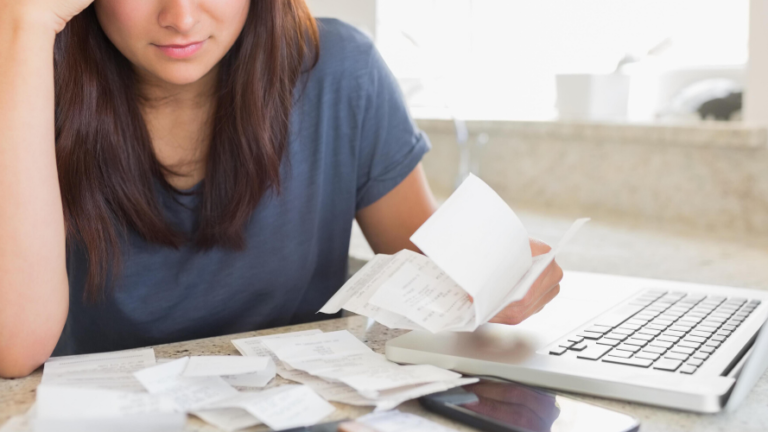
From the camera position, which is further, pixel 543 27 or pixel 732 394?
pixel 543 27

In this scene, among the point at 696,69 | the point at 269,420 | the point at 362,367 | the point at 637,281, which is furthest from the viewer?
the point at 696,69

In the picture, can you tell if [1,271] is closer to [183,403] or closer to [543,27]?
[183,403]

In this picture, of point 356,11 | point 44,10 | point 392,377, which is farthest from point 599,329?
point 356,11

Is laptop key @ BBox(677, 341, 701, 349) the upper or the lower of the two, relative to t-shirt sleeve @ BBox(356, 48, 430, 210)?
lower

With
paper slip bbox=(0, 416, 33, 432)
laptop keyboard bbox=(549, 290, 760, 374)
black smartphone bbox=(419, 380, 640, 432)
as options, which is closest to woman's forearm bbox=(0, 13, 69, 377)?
paper slip bbox=(0, 416, 33, 432)

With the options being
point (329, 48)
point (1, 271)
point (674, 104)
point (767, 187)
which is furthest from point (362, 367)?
point (674, 104)

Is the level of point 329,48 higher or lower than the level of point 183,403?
higher

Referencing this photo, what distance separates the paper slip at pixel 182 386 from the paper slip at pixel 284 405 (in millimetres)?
17

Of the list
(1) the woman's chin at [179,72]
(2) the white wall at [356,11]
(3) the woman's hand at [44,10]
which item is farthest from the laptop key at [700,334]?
(2) the white wall at [356,11]

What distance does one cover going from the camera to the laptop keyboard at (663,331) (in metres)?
0.68

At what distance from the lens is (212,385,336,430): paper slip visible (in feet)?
1.85

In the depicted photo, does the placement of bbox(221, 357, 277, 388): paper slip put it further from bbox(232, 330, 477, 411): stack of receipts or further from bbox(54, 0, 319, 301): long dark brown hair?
bbox(54, 0, 319, 301): long dark brown hair

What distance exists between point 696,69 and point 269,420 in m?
2.13

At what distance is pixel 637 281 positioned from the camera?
101 cm
